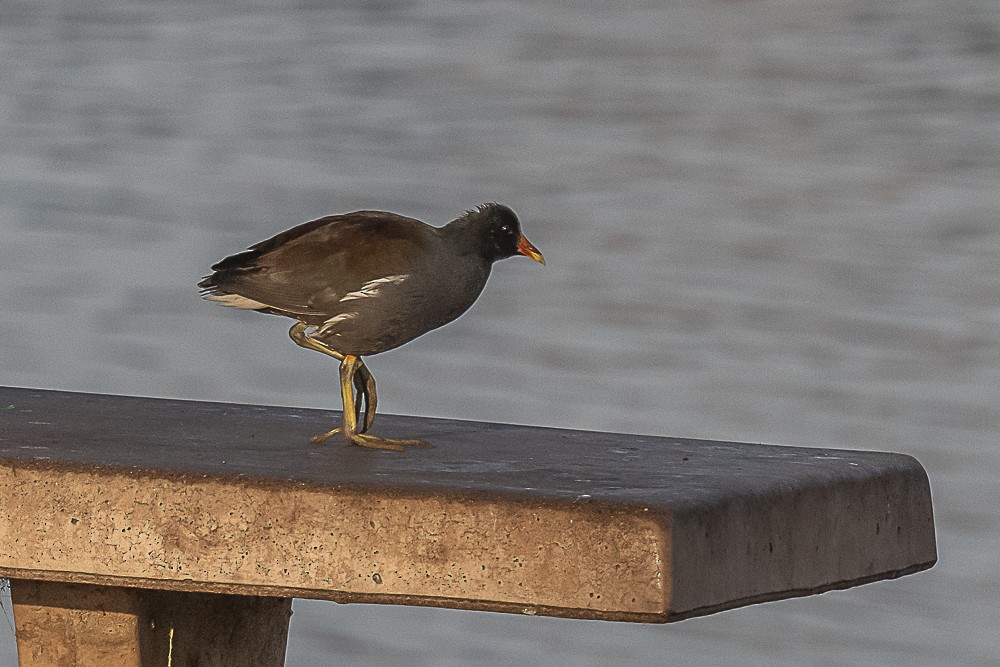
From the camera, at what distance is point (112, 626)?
2.67 m

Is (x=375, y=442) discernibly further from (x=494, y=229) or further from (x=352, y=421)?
A: (x=494, y=229)

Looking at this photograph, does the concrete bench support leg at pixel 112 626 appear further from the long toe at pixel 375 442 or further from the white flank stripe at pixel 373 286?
the white flank stripe at pixel 373 286

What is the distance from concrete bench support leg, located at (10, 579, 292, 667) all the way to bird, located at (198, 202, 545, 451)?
0.53m

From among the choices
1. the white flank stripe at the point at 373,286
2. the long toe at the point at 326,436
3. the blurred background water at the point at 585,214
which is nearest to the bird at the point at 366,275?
the white flank stripe at the point at 373,286

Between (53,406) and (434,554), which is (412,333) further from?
(53,406)

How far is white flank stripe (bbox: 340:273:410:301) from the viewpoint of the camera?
236 centimetres

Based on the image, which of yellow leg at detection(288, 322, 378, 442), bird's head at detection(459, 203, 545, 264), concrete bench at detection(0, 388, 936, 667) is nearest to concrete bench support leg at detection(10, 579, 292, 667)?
concrete bench at detection(0, 388, 936, 667)

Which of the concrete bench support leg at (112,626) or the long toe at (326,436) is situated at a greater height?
the long toe at (326,436)

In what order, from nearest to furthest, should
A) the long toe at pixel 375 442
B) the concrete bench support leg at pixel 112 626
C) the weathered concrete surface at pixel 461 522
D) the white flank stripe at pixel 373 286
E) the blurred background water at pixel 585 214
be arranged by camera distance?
the weathered concrete surface at pixel 461 522 → the white flank stripe at pixel 373 286 → the long toe at pixel 375 442 → the concrete bench support leg at pixel 112 626 → the blurred background water at pixel 585 214

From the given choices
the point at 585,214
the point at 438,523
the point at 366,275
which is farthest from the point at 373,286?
the point at 585,214

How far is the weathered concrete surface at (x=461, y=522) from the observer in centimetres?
204

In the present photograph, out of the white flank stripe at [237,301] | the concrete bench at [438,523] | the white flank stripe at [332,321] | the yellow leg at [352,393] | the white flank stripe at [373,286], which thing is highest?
the white flank stripe at [373,286]

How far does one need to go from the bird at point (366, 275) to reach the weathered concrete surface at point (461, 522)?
7.0 inches

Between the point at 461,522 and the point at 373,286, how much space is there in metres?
0.42
